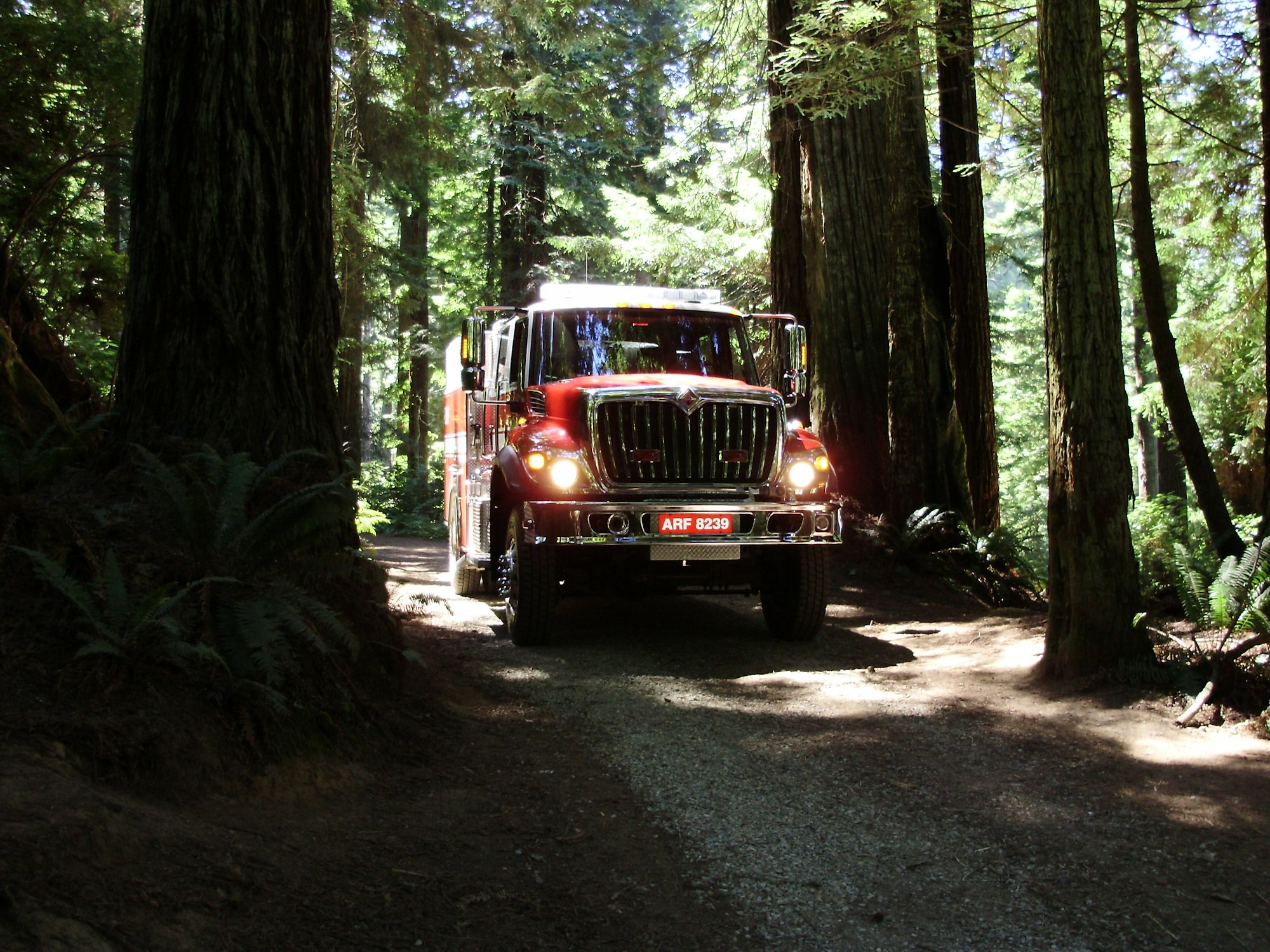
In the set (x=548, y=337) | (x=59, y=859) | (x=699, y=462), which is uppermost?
(x=548, y=337)

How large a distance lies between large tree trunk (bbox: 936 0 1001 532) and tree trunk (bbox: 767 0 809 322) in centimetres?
196

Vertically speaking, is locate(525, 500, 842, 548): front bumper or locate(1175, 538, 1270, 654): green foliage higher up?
locate(525, 500, 842, 548): front bumper

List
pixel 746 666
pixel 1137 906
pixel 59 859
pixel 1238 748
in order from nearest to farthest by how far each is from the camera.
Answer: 1. pixel 59 859
2. pixel 1137 906
3. pixel 1238 748
4. pixel 746 666

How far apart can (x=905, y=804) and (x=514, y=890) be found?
1.94 metres

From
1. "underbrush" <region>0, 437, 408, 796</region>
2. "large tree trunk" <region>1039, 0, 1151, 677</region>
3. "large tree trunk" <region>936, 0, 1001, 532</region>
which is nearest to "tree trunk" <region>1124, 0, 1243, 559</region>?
"large tree trunk" <region>936, 0, 1001, 532</region>

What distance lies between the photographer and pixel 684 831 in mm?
4598

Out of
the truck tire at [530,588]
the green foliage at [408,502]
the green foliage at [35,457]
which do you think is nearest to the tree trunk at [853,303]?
the truck tire at [530,588]

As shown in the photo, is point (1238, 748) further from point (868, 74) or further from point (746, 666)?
point (868, 74)

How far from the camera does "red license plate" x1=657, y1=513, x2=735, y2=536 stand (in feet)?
26.9

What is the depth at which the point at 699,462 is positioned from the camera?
336 inches

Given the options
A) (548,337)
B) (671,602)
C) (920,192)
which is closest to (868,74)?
(920,192)

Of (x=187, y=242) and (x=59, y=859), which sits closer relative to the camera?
(x=59, y=859)

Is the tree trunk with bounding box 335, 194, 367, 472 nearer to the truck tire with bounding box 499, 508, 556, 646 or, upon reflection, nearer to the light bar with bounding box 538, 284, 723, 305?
the light bar with bounding box 538, 284, 723, 305

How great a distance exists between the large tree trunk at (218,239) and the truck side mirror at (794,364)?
4.63 meters
